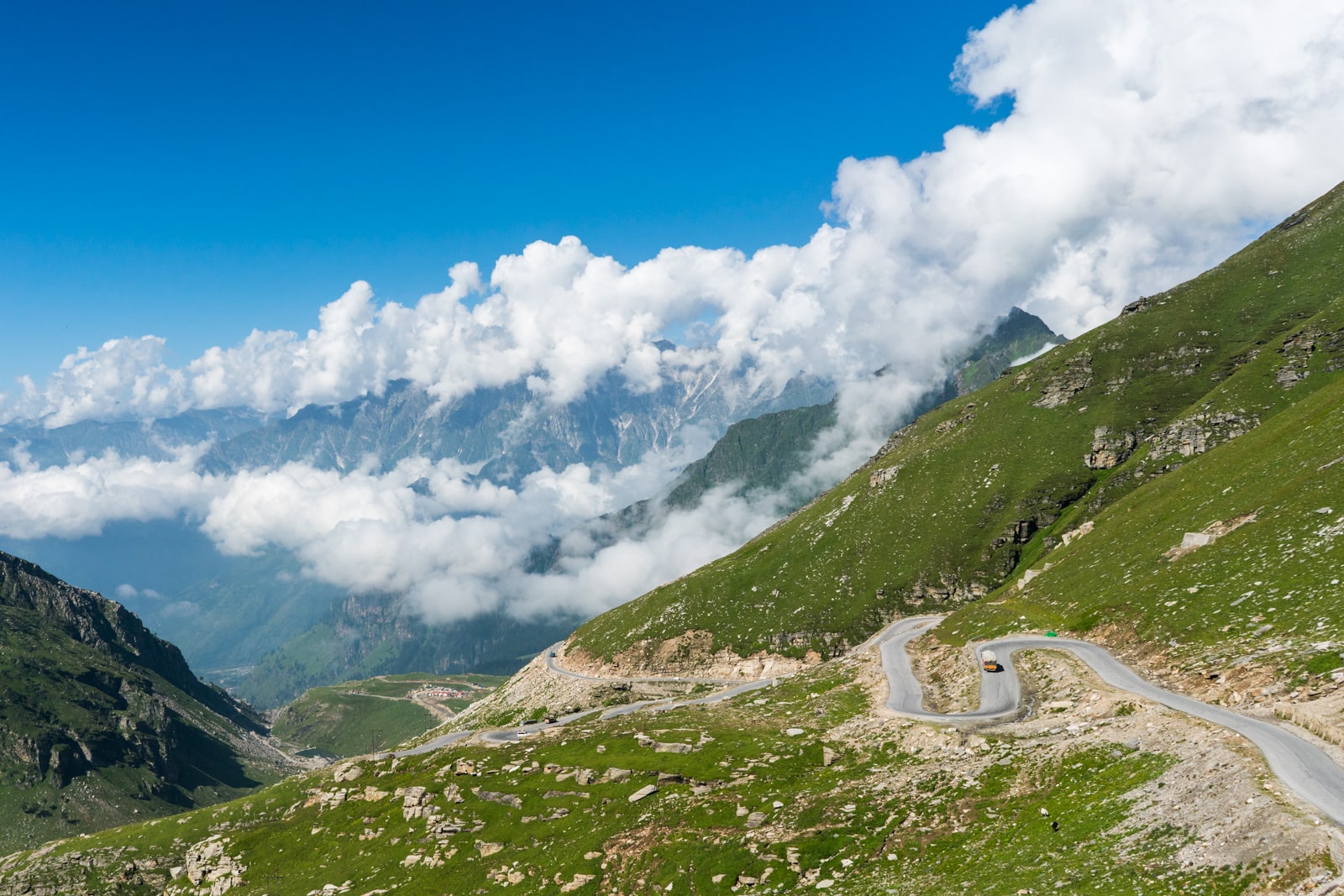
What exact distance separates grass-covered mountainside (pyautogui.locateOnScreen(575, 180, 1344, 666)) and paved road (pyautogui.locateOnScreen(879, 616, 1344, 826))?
18961mm

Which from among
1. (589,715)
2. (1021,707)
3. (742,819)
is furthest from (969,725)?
(589,715)

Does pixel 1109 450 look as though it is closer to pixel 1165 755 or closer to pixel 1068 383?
pixel 1068 383

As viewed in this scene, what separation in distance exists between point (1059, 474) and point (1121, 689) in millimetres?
122458

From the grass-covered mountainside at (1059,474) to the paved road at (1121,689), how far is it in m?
19.0

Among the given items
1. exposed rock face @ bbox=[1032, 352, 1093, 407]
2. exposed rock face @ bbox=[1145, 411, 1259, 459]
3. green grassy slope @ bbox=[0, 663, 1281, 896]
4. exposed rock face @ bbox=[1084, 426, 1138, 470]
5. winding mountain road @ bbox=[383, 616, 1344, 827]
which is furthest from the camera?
exposed rock face @ bbox=[1032, 352, 1093, 407]

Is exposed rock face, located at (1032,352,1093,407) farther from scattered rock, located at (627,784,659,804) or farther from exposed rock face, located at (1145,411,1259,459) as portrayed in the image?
scattered rock, located at (627,784,659,804)

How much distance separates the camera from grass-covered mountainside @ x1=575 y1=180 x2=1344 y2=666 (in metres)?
136

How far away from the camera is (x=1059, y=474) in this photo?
541 ft

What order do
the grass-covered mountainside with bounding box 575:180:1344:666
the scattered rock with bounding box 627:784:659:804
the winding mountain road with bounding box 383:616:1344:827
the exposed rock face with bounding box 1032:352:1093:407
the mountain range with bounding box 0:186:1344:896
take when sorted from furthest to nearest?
the exposed rock face with bounding box 1032:352:1093:407, the grass-covered mountainside with bounding box 575:180:1344:666, the scattered rock with bounding box 627:784:659:804, the mountain range with bounding box 0:186:1344:896, the winding mountain road with bounding box 383:616:1344:827

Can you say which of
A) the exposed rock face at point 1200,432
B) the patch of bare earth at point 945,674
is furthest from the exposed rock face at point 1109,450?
the patch of bare earth at point 945,674

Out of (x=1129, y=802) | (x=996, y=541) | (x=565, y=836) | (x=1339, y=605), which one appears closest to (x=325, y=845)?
(x=565, y=836)

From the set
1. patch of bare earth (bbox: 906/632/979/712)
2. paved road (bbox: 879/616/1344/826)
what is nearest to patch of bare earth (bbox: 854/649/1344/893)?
paved road (bbox: 879/616/1344/826)

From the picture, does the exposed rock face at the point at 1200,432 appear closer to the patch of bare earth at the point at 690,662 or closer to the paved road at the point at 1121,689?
the paved road at the point at 1121,689

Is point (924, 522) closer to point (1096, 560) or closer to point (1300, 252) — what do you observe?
point (1096, 560)
